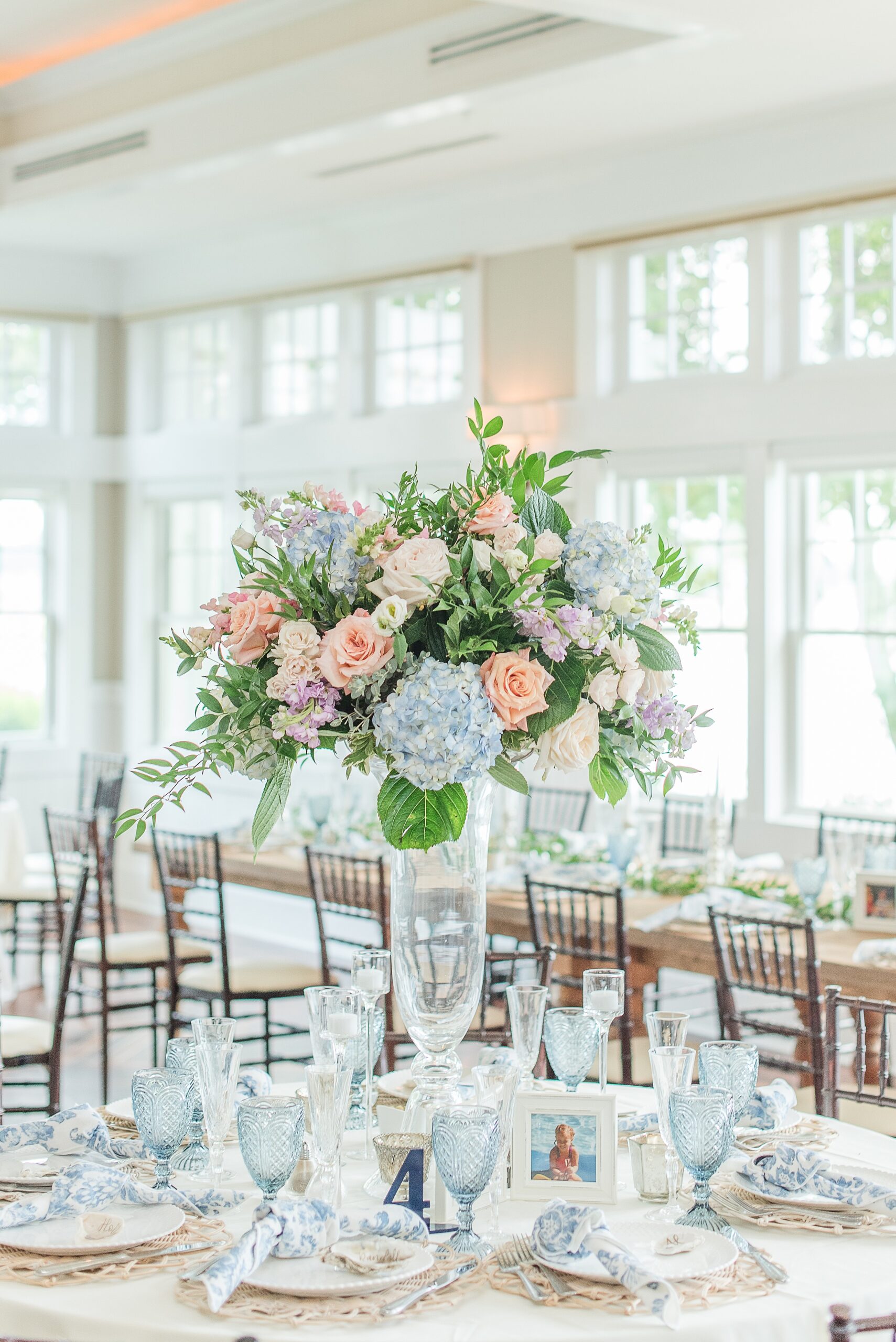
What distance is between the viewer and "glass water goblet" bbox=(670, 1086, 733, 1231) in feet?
6.44

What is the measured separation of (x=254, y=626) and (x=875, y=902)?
2.70m

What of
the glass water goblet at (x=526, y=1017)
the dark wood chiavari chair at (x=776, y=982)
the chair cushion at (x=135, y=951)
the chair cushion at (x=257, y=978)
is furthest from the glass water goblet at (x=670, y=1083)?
the chair cushion at (x=135, y=951)

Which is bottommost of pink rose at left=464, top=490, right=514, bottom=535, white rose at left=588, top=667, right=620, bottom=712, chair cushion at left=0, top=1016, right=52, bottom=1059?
chair cushion at left=0, top=1016, right=52, bottom=1059

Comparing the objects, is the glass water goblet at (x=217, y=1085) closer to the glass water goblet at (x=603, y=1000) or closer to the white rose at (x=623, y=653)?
the glass water goblet at (x=603, y=1000)

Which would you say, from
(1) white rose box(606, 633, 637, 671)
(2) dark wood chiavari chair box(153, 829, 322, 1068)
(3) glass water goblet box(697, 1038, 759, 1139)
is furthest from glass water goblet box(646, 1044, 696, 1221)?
(2) dark wood chiavari chair box(153, 829, 322, 1068)

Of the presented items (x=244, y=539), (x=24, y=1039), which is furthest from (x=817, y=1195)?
(x=24, y=1039)

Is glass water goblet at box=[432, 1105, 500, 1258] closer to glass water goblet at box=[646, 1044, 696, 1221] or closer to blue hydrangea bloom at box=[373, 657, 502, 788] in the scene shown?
glass water goblet at box=[646, 1044, 696, 1221]

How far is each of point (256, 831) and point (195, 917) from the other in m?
6.81

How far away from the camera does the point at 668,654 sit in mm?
2244

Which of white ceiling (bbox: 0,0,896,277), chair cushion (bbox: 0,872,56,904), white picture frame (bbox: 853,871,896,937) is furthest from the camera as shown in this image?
chair cushion (bbox: 0,872,56,904)

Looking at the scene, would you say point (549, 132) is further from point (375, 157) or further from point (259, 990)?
point (259, 990)

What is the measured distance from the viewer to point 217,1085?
6.98 ft

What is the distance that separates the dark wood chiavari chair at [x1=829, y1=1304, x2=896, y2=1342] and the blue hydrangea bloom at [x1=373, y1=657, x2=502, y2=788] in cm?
80

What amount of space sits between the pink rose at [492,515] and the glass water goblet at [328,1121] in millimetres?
753
